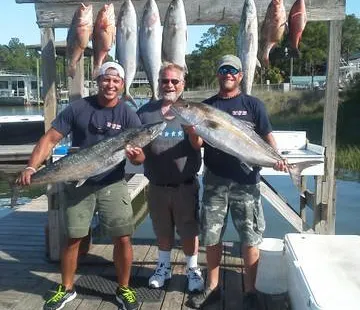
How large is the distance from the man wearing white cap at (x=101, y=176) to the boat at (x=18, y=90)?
67.4 m

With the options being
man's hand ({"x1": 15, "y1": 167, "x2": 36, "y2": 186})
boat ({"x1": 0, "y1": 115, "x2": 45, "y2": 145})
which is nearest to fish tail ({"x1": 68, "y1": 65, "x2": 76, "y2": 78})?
man's hand ({"x1": 15, "y1": 167, "x2": 36, "y2": 186})

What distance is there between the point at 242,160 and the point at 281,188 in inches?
346

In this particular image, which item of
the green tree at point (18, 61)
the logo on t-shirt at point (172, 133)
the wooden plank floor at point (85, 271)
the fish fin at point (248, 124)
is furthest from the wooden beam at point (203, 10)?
the green tree at point (18, 61)

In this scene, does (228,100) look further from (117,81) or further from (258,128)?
(117,81)

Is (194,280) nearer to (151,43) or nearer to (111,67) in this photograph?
(111,67)

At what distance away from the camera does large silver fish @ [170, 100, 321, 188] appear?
11.4ft

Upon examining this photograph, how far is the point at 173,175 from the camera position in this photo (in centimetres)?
401

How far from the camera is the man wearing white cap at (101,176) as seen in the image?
12.2ft

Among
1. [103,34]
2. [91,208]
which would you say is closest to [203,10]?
[103,34]

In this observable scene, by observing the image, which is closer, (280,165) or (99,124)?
(280,165)

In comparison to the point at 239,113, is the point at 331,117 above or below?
below

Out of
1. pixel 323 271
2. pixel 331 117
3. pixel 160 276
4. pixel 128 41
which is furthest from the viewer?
pixel 331 117

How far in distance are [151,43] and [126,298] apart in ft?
6.46

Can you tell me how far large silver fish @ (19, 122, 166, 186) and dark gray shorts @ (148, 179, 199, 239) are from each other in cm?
61
